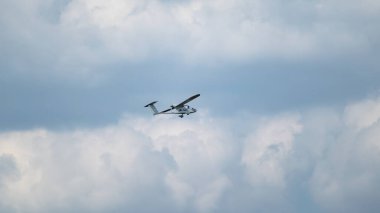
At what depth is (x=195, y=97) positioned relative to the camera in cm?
18350

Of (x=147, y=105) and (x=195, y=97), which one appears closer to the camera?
(x=195, y=97)

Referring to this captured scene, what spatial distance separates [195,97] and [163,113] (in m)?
12.5

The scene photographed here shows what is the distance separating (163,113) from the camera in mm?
192000

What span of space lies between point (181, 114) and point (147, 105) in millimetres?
15005

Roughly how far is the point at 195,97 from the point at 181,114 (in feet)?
24.3

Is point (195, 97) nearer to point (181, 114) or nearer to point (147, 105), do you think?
point (181, 114)

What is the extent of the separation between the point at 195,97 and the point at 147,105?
2094 cm

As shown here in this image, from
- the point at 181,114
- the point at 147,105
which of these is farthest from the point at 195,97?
the point at 147,105

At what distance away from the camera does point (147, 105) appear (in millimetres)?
199875

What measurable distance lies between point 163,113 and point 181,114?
235 inches

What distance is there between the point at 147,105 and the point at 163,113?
369 inches
